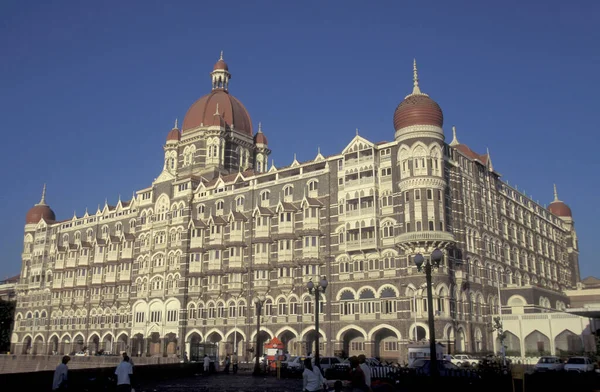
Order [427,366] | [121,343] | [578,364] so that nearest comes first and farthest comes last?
[427,366]
[578,364]
[121,343]

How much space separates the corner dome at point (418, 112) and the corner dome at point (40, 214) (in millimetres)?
69002

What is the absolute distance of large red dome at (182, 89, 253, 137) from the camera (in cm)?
8481

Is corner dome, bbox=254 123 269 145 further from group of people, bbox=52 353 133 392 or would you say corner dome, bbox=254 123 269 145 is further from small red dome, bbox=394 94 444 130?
group of people, bbox=52 353 133 392

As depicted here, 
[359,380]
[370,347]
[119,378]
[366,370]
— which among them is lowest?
[119,378]

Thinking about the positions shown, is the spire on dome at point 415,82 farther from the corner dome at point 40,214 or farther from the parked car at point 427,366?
the corner dome at point 40,214

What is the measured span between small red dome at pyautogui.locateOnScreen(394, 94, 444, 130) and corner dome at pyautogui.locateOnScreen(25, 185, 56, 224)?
6926cm

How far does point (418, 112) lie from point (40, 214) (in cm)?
7273

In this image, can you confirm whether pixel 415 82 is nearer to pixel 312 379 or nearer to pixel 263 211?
pixel 263 211

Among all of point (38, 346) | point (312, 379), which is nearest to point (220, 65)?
point (38, 346)

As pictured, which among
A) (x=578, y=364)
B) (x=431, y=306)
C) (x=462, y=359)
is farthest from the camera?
(x=462, y=359)

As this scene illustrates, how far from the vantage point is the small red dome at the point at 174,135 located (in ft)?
284

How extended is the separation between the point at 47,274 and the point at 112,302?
19495mm

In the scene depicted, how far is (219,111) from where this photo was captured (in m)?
85.5

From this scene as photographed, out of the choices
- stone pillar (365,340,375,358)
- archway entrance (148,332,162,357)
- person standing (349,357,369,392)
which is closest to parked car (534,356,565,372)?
stone pillar (365,340,375,358)
